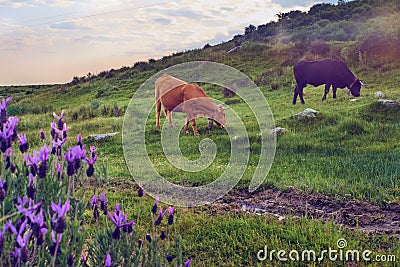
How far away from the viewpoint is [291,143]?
10.6 meters

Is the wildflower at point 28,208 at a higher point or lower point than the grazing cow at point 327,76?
lower

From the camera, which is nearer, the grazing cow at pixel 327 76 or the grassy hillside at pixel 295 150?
the grassy hillside at pixel 295 150

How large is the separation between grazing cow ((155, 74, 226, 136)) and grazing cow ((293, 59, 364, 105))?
4.93m

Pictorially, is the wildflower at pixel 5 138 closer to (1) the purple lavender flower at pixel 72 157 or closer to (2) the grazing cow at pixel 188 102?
(1) the purple lavender flower at pixel 72 157

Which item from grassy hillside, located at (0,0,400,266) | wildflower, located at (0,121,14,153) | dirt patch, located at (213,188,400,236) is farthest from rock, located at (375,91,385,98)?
wildflower, located at (0,121,14,153)

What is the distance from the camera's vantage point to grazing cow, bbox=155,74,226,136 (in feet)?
46.3

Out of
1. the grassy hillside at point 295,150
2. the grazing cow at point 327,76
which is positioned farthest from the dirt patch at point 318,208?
the grazing cow at point 327,76

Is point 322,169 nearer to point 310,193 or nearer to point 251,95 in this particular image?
point 310,193

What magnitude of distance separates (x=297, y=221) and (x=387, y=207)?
5.16ft

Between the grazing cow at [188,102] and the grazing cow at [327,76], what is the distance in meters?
4.93

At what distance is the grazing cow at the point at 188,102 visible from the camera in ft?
46.3

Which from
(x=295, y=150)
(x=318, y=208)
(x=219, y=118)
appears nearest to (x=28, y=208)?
(x=318, y=208)

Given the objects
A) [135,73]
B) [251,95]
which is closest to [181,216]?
[251,95]

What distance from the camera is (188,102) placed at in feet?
48.3
